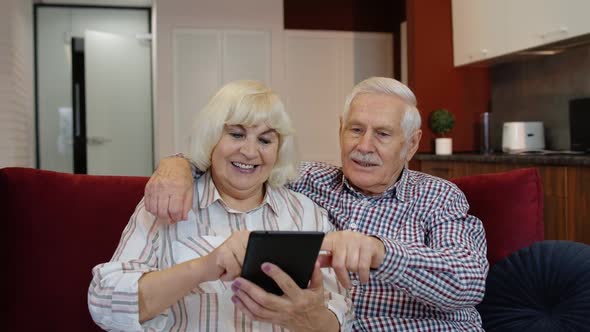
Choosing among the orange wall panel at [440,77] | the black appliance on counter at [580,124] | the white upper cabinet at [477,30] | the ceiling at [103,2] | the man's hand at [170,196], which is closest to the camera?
the man's hand at [170,196]

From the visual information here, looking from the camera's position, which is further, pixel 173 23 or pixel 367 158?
pixel 173 23

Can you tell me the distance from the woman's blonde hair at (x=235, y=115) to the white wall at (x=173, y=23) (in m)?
4.77

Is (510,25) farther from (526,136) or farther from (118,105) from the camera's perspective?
(118,105)

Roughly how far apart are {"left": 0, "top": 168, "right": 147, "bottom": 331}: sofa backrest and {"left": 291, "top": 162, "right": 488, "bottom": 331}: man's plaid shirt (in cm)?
58

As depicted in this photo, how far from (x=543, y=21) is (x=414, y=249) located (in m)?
3.00

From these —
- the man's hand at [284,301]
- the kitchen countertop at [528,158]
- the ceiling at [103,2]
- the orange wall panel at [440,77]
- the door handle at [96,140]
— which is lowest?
the man's hand at [284,301]

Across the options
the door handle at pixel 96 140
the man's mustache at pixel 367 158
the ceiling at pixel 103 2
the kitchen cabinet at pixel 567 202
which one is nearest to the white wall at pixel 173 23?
the ceiling at pixel 103 2

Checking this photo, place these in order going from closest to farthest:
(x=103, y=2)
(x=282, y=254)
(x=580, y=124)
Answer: (x=282, y=254) → (x=580, y=124) → (x=103, y=2)

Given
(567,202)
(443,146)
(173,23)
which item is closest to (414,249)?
(567,202)

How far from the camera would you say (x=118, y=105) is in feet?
23.0

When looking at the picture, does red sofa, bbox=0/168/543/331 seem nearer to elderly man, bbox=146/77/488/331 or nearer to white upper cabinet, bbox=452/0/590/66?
elderly man, bbox=146/77/488/331

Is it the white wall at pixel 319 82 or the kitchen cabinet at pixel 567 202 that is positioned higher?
the white wall at pixel 319 82

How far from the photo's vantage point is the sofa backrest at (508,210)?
1.85 meters

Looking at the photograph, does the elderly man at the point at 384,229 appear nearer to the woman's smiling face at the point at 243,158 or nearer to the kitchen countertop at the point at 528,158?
the woman's smiling face at the point at 243,158
